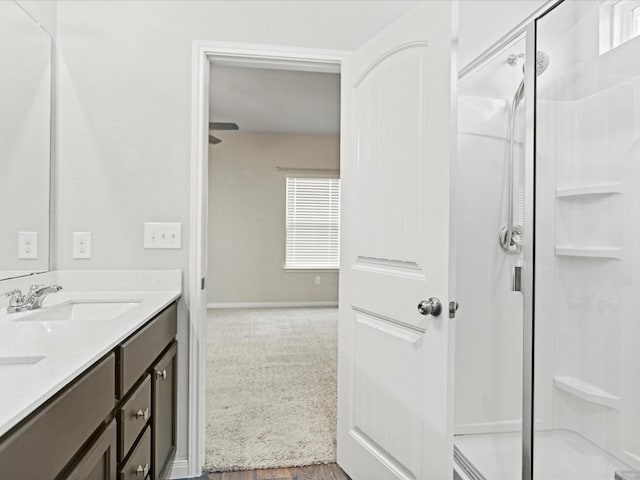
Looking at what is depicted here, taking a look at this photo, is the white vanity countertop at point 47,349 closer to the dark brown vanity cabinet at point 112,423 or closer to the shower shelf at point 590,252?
the dark brown vanity cabinet at point 112,423

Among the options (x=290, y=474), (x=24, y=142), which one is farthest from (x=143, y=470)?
(x=24, y=142)

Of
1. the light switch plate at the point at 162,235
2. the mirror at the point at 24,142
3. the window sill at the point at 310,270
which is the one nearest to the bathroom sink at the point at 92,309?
the mirror at the point at 24,142

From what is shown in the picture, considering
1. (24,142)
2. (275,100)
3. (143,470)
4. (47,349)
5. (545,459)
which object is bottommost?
(545,459)

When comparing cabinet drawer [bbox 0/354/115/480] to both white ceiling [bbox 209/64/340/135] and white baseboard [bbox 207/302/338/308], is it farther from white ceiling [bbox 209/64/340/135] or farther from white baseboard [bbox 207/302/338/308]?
white baseboard [bbox 207/302/338/308]

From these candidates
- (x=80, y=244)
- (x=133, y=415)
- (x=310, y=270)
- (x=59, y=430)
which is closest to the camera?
(x=59, y=430)

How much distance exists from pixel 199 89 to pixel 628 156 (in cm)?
181

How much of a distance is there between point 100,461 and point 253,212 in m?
5.80

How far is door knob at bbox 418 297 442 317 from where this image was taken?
150 centimetres

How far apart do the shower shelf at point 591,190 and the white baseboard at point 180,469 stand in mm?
2070

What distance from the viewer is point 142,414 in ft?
4.66

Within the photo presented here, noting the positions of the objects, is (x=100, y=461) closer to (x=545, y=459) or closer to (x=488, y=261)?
(x=545, y=459)

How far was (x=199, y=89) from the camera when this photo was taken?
6.82 feet

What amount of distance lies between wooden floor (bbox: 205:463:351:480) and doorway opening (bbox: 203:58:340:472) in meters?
0.04

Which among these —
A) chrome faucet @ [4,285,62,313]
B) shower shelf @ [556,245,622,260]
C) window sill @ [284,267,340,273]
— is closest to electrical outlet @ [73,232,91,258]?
chrome faucet @ [4,285,62,313]
